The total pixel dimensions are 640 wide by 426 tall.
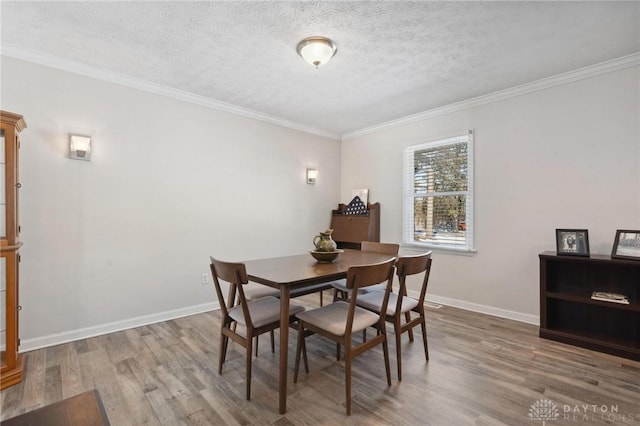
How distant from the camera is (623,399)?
6.31 feet

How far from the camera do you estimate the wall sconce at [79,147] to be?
2777mm

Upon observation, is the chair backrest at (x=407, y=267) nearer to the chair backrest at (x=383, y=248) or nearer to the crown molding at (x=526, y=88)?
the chair backrest at (x=383, y=248)

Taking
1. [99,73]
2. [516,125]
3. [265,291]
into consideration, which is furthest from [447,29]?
[99,73]

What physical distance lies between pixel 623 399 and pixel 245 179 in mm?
3962

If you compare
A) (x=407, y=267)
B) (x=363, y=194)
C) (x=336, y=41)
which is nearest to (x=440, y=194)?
(x=363, y=194)

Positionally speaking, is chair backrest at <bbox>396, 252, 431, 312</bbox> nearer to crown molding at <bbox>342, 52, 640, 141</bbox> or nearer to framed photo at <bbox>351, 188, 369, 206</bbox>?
crown molding at <bbox>342, 52, 640, 141</bbox>

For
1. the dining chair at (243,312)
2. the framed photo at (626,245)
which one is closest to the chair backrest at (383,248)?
the dining chair at (243,312)

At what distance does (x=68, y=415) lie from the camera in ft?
3.17

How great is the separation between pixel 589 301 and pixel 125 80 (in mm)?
4837

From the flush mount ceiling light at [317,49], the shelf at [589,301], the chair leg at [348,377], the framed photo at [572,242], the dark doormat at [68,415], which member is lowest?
the chair leg at [348,377]

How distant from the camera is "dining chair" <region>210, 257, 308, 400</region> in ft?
6.09

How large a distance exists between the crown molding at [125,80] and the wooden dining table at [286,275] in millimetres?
2245

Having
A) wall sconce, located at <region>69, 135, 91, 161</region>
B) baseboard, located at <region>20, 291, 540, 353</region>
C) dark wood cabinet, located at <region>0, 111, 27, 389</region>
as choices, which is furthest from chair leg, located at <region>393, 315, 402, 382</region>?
wall sconce, located at <region>69, 135, 91, 161</region>

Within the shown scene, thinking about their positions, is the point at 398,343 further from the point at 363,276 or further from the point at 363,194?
the point at 363,194
